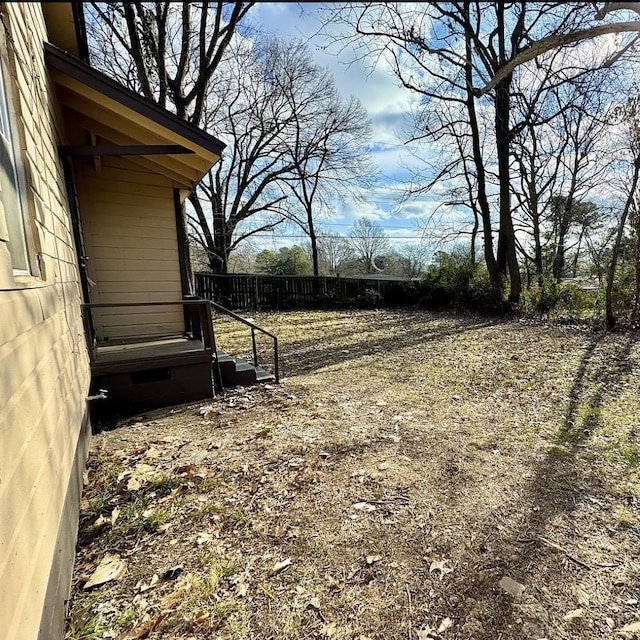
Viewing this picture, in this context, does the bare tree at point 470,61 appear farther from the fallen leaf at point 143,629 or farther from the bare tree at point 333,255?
the bare tree at point 333,255

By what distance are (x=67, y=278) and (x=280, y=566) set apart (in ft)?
10.2

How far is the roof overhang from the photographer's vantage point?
147 inches

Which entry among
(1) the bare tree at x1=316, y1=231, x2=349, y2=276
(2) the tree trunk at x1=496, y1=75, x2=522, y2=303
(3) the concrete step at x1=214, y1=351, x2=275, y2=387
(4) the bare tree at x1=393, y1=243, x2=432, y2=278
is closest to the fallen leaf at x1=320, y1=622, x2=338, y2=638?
(3) the concrete step at x1=214, y1=351, x2=275, y2=387

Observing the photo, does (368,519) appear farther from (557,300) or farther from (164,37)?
(164,37)

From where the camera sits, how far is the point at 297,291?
49.7 feet

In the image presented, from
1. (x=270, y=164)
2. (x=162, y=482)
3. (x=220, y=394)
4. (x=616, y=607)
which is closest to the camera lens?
(x=616, y=607)

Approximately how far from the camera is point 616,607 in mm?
1759

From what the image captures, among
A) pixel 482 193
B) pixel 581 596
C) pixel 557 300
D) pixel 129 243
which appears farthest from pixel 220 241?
pixel 581 596

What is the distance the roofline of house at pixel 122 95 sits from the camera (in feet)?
11.7

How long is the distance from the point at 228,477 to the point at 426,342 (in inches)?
245

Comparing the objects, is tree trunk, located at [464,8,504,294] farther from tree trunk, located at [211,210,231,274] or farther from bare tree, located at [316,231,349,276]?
bare tree, located at [316,231,349,276]

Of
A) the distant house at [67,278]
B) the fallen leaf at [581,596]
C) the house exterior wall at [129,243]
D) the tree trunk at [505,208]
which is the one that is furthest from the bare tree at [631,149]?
the house exterior wall at [129,243]

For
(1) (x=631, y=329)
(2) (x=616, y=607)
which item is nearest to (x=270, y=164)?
(1) (x=631, y=329)

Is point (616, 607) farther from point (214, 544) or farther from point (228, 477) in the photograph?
point (228, 477)
